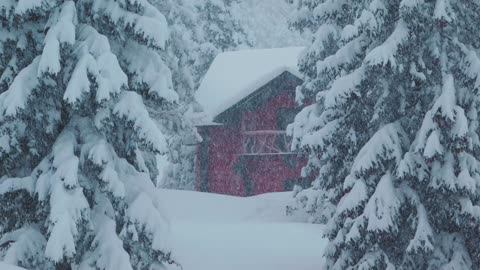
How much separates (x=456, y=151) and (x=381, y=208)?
4.82ft

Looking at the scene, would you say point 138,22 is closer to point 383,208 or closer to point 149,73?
point 149,73

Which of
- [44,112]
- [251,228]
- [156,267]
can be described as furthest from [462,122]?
[251,228]

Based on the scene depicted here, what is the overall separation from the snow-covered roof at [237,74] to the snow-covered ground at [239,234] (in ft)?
19.0

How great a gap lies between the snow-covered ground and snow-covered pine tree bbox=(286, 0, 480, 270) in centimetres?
322

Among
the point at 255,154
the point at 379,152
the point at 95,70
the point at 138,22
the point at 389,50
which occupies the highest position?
the point at 255,154

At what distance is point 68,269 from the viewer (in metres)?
12.3

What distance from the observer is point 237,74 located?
3509cm

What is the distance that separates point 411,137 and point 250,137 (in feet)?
61.4

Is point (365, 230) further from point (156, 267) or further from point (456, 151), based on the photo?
point (156, 267)

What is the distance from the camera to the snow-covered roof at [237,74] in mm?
30656

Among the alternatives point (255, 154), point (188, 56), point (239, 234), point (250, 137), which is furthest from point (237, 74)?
point (239, 234)

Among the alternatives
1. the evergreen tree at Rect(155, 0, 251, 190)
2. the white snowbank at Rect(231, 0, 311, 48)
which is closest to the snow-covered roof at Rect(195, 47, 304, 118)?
the evergreen tree at Rect(155, 0, 251, 190)

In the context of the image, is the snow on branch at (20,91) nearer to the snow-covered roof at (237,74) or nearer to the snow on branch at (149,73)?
the snow on branch at (149,73)

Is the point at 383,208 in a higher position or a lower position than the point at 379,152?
lower
